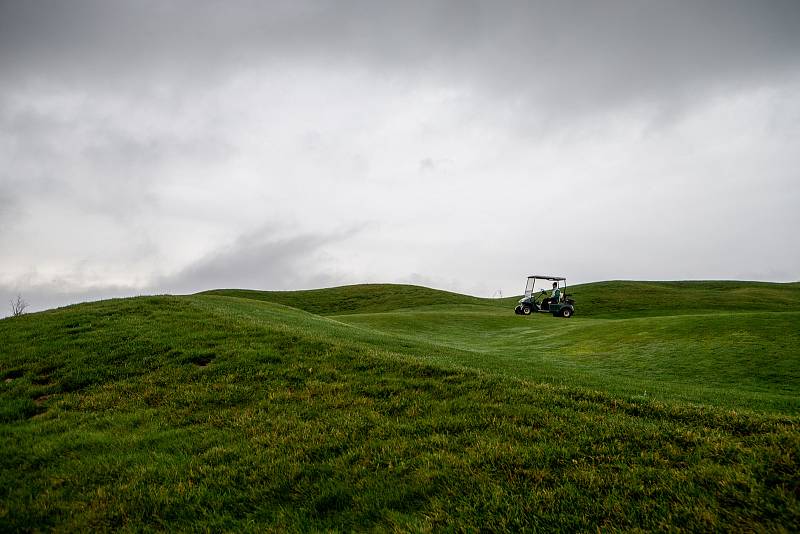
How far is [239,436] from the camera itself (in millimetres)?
8789

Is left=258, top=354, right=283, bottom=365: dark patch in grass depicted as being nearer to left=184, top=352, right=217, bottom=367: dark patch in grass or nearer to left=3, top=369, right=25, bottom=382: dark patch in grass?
left=184, top=352, right=217, bottom=367: dark patch in grass

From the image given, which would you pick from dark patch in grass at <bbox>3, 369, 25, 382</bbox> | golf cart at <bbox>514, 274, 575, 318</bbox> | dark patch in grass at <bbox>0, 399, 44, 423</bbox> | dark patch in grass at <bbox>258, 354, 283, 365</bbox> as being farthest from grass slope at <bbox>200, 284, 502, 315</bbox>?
dark patch in grass at <bbox>0, 399, 44, 423</bbox>

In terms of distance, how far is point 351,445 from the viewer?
7953 mm

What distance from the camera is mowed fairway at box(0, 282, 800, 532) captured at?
5.72 m

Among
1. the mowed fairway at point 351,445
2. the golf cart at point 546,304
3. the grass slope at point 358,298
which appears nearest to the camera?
the mowed fairway at point 351,445

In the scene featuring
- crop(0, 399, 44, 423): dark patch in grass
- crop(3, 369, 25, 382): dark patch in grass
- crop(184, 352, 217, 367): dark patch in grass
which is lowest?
crop(0, 399, 44, 423): dark patch in grass

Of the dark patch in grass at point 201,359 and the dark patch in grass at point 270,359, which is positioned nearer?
the dark patch in grass at point 270,359

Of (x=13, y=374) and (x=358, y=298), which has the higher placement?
(x=358, y=298)

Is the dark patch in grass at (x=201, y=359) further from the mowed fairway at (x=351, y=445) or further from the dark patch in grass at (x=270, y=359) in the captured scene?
the dark patch in grass at (x=270, y=359)

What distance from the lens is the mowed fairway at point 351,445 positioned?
5719mm

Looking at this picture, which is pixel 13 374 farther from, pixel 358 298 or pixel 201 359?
pixel 358 298

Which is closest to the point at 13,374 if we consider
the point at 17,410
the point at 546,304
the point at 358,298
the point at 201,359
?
the point at 17,410

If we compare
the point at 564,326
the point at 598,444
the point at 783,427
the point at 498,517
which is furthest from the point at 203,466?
the point at 564,326

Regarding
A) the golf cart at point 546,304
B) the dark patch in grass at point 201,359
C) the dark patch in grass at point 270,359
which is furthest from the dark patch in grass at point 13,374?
the golf cart at point 546,304
